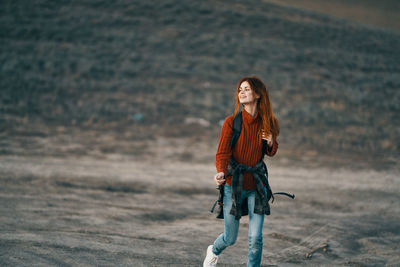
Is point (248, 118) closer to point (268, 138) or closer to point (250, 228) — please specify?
point (268, 138)

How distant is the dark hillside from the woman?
36.6 feet

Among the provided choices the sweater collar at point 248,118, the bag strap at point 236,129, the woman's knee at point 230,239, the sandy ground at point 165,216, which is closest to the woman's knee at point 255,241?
the woman's knee at point 230,239

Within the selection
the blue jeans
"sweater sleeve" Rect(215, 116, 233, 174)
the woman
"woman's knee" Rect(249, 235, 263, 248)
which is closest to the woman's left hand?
the woman

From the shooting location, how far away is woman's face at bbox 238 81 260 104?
3834mm

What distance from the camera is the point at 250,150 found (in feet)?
12.5

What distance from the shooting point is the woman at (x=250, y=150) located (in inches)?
148

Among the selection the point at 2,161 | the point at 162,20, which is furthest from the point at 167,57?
the point at 2,161

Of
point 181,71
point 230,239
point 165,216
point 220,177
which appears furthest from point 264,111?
point 181,71

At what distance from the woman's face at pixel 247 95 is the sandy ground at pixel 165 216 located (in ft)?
6.93

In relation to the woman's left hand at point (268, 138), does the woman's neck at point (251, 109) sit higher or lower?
higher

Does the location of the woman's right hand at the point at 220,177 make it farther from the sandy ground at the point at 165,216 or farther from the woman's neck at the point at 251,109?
the sandy ground at the point at 165,216

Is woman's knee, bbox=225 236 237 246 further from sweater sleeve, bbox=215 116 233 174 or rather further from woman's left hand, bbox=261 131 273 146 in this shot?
woman's left hand, bbox=261 131 273 146

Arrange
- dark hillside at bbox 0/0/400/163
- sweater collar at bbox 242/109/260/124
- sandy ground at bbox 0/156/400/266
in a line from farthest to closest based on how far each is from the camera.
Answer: dark hillside at bbox 0/0/400/163, sandy ground at bbox 0/156/400/266, sweater collar at bbox 242/109/260/124

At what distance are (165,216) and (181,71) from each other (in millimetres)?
17102
